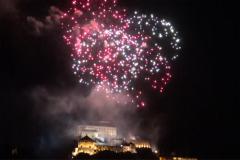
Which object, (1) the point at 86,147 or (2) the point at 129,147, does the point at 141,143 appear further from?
(1) the point at 86,147

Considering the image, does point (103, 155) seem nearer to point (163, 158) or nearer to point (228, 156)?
point (163, 158)

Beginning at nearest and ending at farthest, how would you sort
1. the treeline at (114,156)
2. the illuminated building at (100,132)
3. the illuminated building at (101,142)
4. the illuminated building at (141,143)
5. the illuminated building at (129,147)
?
the treeline at (114,156), the illuminated building at (101,142), the illuminated building at (129,147), the illuminated building at (141,143), the illuminated building at (100,132)

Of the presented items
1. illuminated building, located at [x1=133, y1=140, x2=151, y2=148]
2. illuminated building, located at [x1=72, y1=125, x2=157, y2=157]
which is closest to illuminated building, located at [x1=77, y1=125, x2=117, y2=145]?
illuminated building, located at [x1=72, y1=125, x2=157, y2=157]

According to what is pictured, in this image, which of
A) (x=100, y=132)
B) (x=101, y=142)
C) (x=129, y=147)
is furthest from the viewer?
(x=100, y=132)

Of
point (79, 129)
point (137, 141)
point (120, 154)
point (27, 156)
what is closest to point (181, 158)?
point (137, 141)

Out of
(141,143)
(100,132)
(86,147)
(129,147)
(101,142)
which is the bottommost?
(129,147)

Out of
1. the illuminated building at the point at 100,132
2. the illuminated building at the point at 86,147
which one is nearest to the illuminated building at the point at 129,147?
the illuminated building at the point at 86,147

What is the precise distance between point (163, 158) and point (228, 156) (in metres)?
35.7

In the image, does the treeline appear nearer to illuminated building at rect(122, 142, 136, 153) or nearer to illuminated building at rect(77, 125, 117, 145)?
illuminated building at rect(122, 142, 136, 153)

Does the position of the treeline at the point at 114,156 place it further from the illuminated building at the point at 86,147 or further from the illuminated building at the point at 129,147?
the illuminated building at the point at 86,147

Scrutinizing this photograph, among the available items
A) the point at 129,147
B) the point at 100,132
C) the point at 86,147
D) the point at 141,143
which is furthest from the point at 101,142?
the point at 141,143

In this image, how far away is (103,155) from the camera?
60.4 meters

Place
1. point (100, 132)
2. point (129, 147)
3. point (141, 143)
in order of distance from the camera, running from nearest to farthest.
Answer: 1. point (129, 147)
2. point (141, 143)
3. point (100, 132)

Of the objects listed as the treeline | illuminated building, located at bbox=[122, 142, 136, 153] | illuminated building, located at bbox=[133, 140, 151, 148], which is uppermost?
illuminated building, located at bbox=[133, 140, 151, 148]
